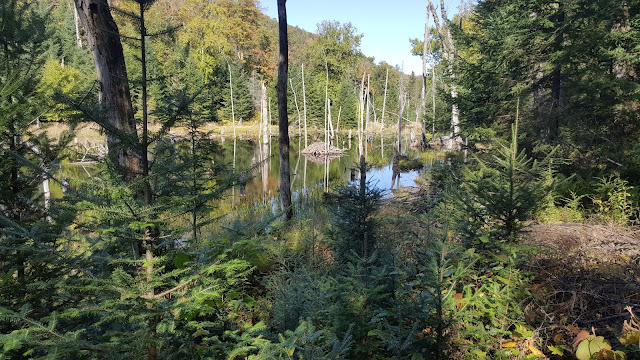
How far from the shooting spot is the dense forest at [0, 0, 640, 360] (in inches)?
76.5

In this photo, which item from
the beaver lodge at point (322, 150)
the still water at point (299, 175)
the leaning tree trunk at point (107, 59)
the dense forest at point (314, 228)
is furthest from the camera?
the beaver lodge at point (322, 150)

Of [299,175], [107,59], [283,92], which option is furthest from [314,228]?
[299,175]

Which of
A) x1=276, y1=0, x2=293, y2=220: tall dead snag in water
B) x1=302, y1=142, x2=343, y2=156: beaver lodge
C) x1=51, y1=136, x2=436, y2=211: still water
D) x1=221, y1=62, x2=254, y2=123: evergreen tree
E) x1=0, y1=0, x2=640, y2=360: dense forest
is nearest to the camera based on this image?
x1=0, y1=0, x2=640, y2=360: dense forest

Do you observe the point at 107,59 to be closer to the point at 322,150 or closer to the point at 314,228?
the point at 314,228

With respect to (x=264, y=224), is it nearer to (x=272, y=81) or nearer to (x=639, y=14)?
(x=639, y=14)

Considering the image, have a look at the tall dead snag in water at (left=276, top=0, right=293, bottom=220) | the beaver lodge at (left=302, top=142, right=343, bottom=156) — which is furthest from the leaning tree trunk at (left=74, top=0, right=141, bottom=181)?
the beaver lodge at (left=302, top=142, right=343, bottom=156)

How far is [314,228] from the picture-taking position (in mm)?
6148

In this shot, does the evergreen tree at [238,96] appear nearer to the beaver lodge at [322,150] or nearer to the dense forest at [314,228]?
the beaver lodge at [322,150]

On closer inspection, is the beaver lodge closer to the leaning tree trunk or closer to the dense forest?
the dense forest

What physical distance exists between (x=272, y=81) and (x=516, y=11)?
1701 inches

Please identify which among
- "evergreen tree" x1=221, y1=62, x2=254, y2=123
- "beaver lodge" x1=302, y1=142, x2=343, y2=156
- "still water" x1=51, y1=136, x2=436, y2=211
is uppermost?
"evergreen tree" x1=221, y1=62, x2=254, y2=123

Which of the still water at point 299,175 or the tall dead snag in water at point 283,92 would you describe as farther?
the still water at point 299,175

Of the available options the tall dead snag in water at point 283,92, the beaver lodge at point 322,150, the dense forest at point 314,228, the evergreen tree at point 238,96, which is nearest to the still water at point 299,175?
the beaver lodge at point 322,150

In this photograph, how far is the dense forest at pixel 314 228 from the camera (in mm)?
1942
